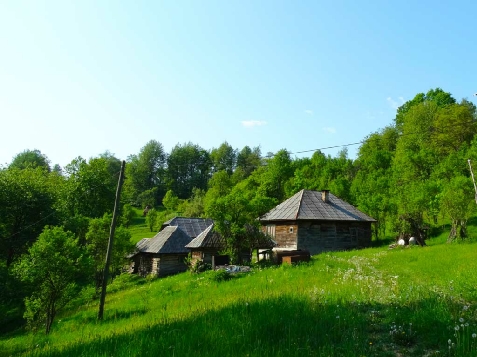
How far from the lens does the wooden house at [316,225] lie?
107ft

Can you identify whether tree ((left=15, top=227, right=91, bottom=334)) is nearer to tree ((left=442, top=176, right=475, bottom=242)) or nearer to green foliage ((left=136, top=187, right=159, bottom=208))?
tree ((left=442, top=176, right=475, bottom=242))

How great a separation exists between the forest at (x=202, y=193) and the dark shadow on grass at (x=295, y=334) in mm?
14115

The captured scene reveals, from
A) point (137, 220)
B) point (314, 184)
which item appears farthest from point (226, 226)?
point (137, 220)

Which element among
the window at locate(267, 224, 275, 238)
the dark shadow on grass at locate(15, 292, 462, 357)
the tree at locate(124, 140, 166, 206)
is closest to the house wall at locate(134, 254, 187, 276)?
the window at locate(267, 224, 275, 238)

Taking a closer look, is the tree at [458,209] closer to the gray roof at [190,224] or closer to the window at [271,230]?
the window at [271,230]

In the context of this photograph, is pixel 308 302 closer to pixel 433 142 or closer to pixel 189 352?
pixel 189 352

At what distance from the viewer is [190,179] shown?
99.2 m

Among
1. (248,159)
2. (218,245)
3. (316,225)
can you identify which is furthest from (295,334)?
(248,159)

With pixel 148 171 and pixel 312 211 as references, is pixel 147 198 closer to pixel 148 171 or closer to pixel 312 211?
pixel 148 171

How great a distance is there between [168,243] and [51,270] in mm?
17851

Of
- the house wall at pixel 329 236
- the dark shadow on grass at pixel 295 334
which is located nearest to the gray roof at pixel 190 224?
the house wall at pixel 329 236

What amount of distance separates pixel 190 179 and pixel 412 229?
74.4 meters

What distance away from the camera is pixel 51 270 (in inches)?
703

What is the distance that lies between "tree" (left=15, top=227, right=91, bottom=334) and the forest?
0.17ft
